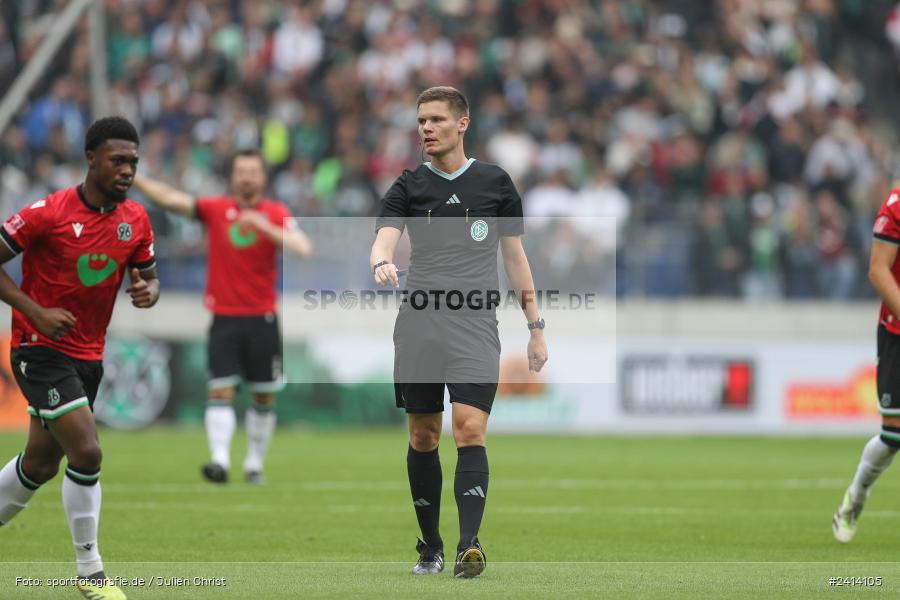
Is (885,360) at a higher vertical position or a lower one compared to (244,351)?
higher

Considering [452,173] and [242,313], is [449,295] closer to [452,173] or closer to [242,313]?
[452,173]

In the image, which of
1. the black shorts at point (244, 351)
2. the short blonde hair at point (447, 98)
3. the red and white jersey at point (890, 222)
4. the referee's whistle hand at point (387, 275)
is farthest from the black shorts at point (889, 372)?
the black shorts at point (244, 351)

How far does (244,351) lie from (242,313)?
0.38 m

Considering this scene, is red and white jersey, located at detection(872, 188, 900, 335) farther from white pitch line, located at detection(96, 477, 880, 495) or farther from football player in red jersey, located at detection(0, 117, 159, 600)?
white pitch line, located at detection(96, 477, 880, 495)

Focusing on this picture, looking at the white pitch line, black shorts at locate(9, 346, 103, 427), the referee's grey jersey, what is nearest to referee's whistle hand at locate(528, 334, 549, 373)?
the referee's grey jersey

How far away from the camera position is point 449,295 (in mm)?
8375

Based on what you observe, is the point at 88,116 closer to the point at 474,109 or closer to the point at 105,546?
the point at 474,109

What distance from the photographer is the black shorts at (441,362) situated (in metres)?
8.27

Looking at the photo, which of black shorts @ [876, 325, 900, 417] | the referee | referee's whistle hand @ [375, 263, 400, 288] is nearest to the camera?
referee's whistle hand @ [375, 263, 400, 288]

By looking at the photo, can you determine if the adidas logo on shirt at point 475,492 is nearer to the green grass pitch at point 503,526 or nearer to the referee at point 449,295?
the referee at point 449,295

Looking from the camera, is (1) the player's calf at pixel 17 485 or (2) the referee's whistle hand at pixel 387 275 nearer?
(2) the referee's whistle hand at pixel 387 275

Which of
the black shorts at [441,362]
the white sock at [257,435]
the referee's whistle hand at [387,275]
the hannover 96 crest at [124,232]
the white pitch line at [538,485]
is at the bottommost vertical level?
the white pitch line at [538,485]

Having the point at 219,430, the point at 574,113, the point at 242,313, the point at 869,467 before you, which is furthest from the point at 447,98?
the point at 574,113

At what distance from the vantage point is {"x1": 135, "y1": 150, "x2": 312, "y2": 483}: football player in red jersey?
14297mm
